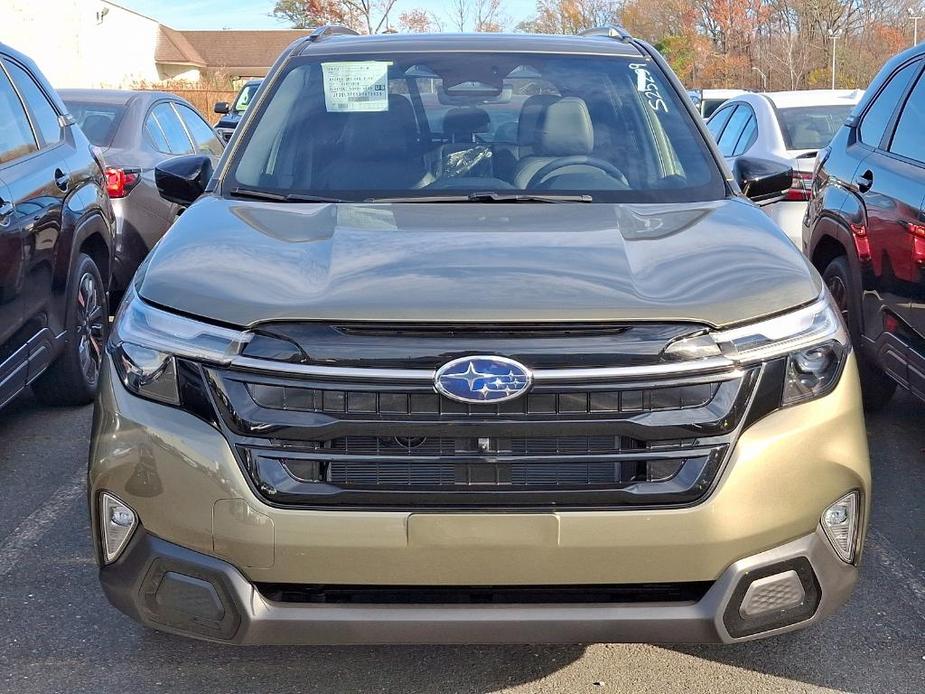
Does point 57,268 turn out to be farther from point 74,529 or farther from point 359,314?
point 359,314

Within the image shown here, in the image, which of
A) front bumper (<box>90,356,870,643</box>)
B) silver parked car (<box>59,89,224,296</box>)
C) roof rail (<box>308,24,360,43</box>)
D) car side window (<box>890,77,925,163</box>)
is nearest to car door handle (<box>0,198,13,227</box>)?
roof rail (<box>308,24,360,43</box>)

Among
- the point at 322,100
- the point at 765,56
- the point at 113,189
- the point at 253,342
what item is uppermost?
the point at 322,100

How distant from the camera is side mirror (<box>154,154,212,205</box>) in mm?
4195

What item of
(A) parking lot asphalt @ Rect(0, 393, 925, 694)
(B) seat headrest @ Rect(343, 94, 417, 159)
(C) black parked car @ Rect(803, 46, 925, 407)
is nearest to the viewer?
(A) parking lot asphalt @ Rect(0, 393, 925, 694)

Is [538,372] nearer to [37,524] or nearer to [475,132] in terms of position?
[475,132]

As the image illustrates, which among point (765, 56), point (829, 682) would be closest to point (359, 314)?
point (829, 682)

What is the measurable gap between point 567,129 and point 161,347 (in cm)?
193

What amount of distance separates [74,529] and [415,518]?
217cm

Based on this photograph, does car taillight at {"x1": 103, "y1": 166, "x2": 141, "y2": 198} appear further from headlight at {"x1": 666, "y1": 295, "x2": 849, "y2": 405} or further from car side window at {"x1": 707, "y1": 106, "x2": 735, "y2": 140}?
headlight at {"x1": 666, "y1": 295, "x2": 849, "y2": 405}

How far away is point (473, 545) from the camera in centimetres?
260

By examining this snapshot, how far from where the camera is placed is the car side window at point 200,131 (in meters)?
9.91

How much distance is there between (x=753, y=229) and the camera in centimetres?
332

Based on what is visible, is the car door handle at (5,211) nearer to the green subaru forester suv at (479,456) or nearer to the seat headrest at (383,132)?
the seat headrest at (383,132)

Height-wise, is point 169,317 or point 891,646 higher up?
point 169,317
